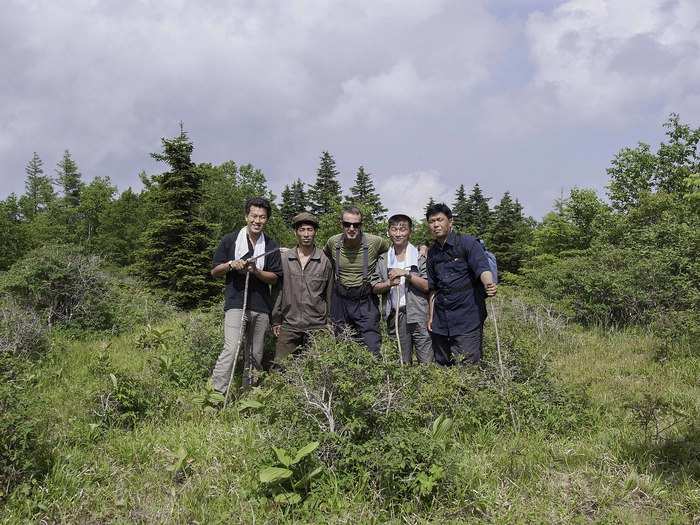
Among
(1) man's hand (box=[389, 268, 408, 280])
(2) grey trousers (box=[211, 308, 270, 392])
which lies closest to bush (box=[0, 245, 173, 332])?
(2) grey trousers (box=[211, 308, 270, 392])

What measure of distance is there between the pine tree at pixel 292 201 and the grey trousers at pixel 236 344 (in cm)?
4063

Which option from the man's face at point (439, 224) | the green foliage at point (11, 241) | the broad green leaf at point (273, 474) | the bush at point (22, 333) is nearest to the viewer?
the broad green leaf at point (273, 474)

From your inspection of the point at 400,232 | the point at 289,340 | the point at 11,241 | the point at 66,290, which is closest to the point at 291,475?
the point at 289,340

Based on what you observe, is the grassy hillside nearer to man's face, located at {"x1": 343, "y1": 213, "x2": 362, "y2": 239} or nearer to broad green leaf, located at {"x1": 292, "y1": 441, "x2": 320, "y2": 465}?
broad green leaf, located at {"x1": 292, "y1": 441, "x2": 320, "y2": 465}

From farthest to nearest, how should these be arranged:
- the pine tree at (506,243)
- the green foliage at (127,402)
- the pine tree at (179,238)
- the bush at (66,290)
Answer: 1. the pine tree at (506,243)
2. the pine tree at (179,238)
3. the bush at (66,290)
4. the green foliage at (127,402)

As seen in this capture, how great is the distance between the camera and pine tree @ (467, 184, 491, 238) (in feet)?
143

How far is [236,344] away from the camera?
4.95m

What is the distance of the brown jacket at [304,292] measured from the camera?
16.6ft

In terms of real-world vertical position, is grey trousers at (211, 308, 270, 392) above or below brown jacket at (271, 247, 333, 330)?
below

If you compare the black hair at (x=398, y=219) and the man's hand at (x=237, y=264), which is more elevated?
the black hair at (x=398, y=219)

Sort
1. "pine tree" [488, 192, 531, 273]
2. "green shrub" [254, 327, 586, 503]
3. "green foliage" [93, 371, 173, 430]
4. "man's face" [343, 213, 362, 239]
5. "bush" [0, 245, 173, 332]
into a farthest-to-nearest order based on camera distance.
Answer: "pine tree" [488, 192, 531, 273]
"bush" [0, 245, 173, 332]
"man's face" [343, 213, 362, 239]
"green foliage" [93, 371, 173, 430]
"green shrub" [254, 327, 586, 503]

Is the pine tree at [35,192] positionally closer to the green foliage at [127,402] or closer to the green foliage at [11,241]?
the green foliage at [11,241]

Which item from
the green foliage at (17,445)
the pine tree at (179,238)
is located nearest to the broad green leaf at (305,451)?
the green foliage at (17,445)

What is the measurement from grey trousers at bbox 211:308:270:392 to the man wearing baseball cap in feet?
4.23
